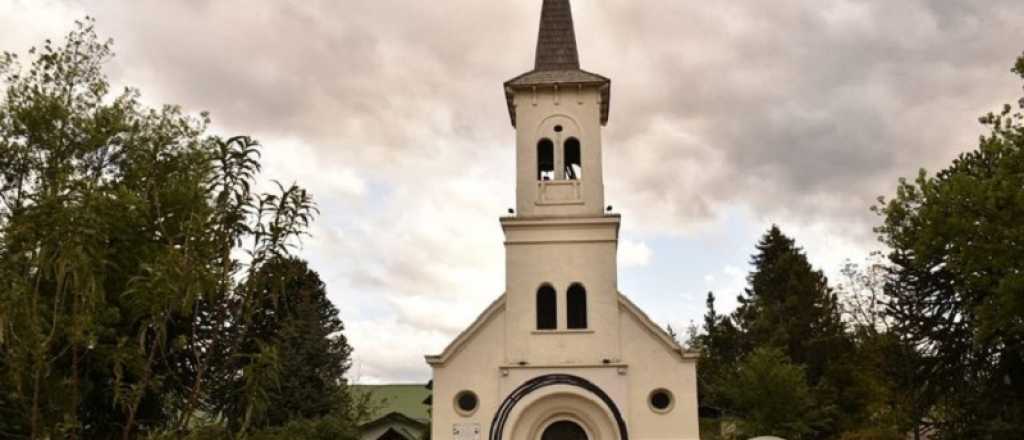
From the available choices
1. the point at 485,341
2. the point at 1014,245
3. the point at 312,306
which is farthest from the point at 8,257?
the point at 312,306

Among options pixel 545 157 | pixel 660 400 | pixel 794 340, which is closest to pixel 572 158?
pixel 545 157

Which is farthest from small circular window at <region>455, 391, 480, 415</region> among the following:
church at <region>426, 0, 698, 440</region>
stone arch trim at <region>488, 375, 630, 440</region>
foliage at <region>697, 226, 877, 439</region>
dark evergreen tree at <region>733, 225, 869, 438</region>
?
dark evergreen tree at <region>733, 225, 869, 438</region>

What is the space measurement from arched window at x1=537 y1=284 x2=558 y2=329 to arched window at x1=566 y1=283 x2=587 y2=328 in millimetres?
379

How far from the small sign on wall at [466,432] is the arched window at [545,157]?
22.9 ft

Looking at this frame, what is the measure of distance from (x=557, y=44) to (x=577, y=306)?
25.4 feet

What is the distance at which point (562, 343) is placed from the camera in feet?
79.5

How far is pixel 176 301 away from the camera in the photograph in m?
9.27

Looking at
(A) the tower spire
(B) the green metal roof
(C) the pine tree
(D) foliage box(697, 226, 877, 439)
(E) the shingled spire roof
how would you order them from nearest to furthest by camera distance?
(E) the shingled spire roof → (A) the tower spire → (D) foliage box(697, 226, 877, 439) → (C) the pine tree → (B) the green metal roof

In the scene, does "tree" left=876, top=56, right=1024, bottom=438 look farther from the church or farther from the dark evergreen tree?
the dark evergreen tree

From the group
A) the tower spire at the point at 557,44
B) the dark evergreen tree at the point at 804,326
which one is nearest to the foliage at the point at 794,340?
the dark evergreen tree at the point at 804,326

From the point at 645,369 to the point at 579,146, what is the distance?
640 centimetres

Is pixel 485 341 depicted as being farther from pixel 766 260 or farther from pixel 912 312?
pixel 766 260

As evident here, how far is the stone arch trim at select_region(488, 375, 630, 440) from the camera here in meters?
23.5

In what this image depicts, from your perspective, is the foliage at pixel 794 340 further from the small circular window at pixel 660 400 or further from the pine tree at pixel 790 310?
the small circular window at pixel 660 400
